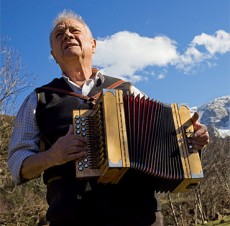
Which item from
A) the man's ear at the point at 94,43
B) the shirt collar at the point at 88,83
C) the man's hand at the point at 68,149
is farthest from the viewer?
the man's ear at the point at 94,43

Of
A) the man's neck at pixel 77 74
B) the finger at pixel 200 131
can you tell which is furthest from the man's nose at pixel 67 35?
the finger at pixel 200 131

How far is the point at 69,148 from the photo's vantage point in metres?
1.85

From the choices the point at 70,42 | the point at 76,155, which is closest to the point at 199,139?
the point at 76,155

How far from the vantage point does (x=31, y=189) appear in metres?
15.8

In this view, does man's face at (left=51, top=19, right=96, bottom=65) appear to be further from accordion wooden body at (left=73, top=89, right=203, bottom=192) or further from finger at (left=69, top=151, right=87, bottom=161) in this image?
finger at (left=69, top=151, right=87, bottom=161)

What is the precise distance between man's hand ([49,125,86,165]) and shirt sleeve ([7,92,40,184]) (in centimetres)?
25

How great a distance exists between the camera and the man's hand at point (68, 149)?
1850 mm

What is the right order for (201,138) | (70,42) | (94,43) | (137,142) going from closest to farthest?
(137,142), (201,138), (70,42), (94,43)

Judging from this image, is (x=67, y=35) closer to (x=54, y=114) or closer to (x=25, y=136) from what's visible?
(x=54, y=114)

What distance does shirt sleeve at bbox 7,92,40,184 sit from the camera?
2.07 m

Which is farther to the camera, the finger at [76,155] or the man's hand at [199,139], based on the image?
the man's hand at [199,139]

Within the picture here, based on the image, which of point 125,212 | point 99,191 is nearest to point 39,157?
point 99,191

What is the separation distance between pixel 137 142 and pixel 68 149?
0.37m

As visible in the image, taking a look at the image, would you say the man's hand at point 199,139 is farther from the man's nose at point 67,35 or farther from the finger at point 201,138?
the man's nose at point 67,35
